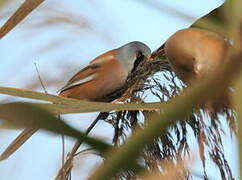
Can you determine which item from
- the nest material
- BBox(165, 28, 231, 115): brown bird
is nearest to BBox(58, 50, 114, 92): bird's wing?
the nest material

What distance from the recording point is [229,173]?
1.28 metres

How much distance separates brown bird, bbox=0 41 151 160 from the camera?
385cm

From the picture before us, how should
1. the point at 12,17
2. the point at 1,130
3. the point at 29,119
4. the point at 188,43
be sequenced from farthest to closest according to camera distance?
the point at 12,17, the point at 188,43, the point at 1,130, the point at 29,119

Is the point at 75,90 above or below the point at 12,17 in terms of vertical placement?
above

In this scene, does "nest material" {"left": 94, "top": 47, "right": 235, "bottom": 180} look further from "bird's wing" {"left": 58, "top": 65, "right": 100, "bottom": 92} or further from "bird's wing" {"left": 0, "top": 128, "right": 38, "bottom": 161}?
"bird's wing" {"left": 58, "top": 65, "right": 100, "bottom": 92}

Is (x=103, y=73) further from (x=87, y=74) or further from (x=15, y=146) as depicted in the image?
(x=15, y=146)

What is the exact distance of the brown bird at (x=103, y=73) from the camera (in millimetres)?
3854

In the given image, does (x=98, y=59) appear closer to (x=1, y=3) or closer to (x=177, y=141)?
(x=177, y=141)

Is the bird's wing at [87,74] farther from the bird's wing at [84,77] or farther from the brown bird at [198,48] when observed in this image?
the brown bird at [198,48]

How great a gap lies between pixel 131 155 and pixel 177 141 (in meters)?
1.22

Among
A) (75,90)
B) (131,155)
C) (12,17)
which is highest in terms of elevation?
(75,90)

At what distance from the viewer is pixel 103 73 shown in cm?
402

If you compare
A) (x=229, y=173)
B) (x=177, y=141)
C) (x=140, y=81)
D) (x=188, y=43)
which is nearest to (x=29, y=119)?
(x=188, y=43)

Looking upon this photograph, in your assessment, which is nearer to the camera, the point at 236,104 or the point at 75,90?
the point at 236,104
